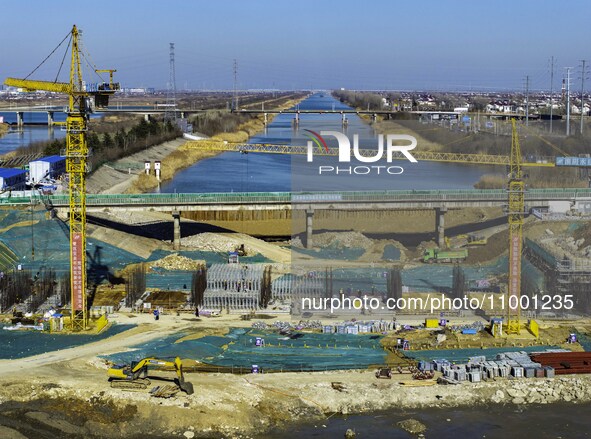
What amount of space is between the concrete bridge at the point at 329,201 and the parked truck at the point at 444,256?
238cm

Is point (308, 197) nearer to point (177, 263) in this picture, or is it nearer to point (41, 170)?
point (177, 263)

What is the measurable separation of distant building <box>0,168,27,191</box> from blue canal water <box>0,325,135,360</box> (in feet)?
50.0

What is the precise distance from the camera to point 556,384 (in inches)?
922

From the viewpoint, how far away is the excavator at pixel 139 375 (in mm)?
22188

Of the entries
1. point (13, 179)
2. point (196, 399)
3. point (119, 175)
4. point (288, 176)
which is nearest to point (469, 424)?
point (196, 399)

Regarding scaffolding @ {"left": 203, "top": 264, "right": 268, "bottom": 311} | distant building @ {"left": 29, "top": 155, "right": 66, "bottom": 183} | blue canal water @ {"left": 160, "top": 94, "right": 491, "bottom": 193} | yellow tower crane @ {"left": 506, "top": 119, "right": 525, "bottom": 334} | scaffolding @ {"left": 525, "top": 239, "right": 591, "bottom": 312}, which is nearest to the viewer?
yellow tower crane @ {"left": 506, "top": 119, "right": 525, "bottom": 334}

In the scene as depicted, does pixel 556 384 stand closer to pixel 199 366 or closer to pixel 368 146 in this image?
pixel 199 366

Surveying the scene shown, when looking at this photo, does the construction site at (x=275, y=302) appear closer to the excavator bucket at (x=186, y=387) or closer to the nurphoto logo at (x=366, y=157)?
the excavator bucket at (x=186, y=387)

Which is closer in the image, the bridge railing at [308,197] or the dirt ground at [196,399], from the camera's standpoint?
the dirt ground at [196,399]

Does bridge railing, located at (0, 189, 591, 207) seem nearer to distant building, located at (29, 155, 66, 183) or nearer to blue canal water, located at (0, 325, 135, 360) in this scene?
distant building, located at (29, 155, 66, 183)

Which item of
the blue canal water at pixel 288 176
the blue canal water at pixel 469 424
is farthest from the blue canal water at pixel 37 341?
the blue canal water at pixel 288 176

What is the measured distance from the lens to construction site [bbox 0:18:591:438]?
72.9 ft

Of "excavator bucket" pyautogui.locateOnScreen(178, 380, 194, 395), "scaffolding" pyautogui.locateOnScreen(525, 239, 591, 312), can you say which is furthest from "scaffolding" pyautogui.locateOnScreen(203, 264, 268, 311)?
"scaffolding" pyautogui.locateOnScreen(525, 239, 591, 312)

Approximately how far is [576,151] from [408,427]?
37.1 metres
